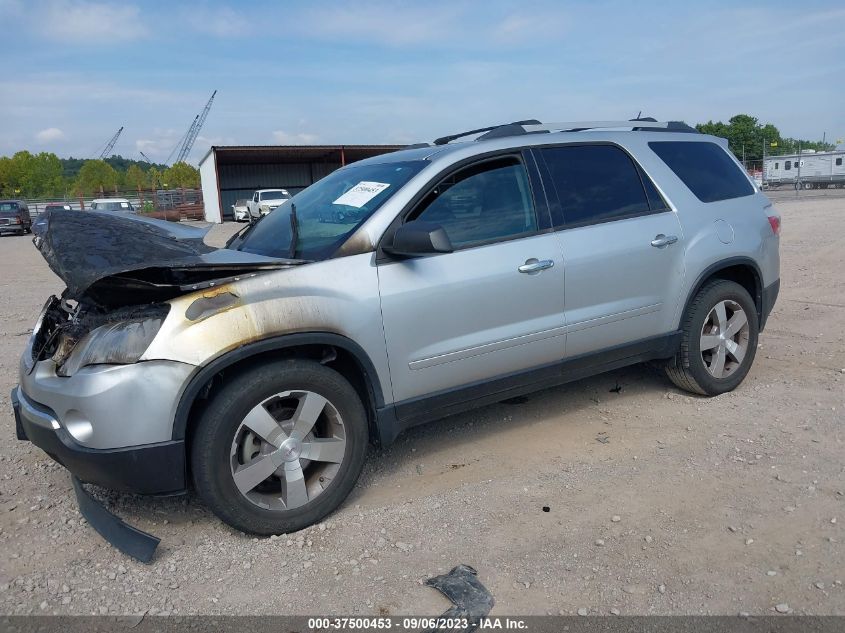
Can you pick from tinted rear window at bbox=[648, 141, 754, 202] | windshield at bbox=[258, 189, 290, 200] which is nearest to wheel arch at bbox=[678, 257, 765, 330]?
tinted rear window at bbox=[648, 141, 754, 202]

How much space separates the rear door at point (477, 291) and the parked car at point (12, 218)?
104 feet

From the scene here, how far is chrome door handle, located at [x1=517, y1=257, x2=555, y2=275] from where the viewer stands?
373 centimetres

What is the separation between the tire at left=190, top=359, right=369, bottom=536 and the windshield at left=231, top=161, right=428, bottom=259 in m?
0.68

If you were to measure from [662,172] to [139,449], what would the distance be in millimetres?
3481

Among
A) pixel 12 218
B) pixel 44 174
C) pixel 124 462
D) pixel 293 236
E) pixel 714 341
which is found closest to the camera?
pixel 124 462

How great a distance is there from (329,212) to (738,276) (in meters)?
2.95

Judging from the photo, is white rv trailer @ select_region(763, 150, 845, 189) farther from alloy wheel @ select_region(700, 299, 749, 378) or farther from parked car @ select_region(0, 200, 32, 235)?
alloy wheel @ select_region(700, 299, 749, 378)

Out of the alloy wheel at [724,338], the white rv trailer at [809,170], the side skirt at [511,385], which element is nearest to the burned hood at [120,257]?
the side skirt at [511,385]

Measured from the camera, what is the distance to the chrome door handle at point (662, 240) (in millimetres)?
4242

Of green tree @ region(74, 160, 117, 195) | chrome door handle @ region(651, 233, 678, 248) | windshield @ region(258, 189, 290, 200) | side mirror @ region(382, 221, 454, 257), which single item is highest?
green tree @ region(74, 160, 117, 195)

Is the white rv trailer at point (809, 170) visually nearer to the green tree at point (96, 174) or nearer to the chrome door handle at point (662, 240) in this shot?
the chrome door handle at point (662, 240)

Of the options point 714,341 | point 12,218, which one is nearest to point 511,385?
point 714,341

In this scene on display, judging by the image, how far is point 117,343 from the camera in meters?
2.94

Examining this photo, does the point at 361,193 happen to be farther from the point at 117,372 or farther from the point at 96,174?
the point at 96,174
